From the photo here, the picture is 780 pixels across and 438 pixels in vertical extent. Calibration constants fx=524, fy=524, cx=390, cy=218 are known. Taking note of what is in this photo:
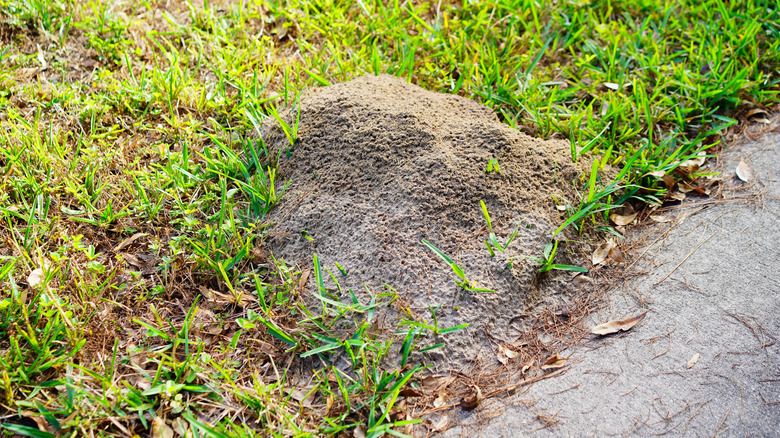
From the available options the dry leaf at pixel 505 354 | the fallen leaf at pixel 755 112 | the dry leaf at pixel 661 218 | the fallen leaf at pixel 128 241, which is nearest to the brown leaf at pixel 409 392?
the dry leaf at pixel 505 354

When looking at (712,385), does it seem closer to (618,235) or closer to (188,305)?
(618,235)

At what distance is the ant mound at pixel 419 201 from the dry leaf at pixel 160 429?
71 centimetres

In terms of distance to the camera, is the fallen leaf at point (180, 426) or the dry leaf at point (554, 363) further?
the dry leaf at point (554, 363)

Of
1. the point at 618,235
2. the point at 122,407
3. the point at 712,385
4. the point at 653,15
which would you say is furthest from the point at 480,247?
the point at 653,15

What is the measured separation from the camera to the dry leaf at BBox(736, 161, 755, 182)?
2.70 meters

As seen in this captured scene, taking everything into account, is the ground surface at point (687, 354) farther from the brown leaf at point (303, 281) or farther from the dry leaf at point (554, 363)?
the brown leaf at point (303, 281)

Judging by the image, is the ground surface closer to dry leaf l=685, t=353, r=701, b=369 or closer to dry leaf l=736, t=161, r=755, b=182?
dry leaf l=685, t=353, r=701, b=369

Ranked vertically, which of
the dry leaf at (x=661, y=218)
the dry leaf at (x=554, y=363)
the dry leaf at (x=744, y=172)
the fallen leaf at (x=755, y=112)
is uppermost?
the fallen leaf at (x=755, y=112)

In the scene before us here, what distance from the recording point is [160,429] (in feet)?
5.90

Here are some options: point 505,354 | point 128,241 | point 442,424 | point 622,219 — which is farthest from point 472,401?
point 128,241

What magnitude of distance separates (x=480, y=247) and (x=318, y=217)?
721 mm

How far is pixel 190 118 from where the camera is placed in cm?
283

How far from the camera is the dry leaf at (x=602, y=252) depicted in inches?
93.5

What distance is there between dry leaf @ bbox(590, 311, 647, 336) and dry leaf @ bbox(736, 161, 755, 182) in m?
1.11
